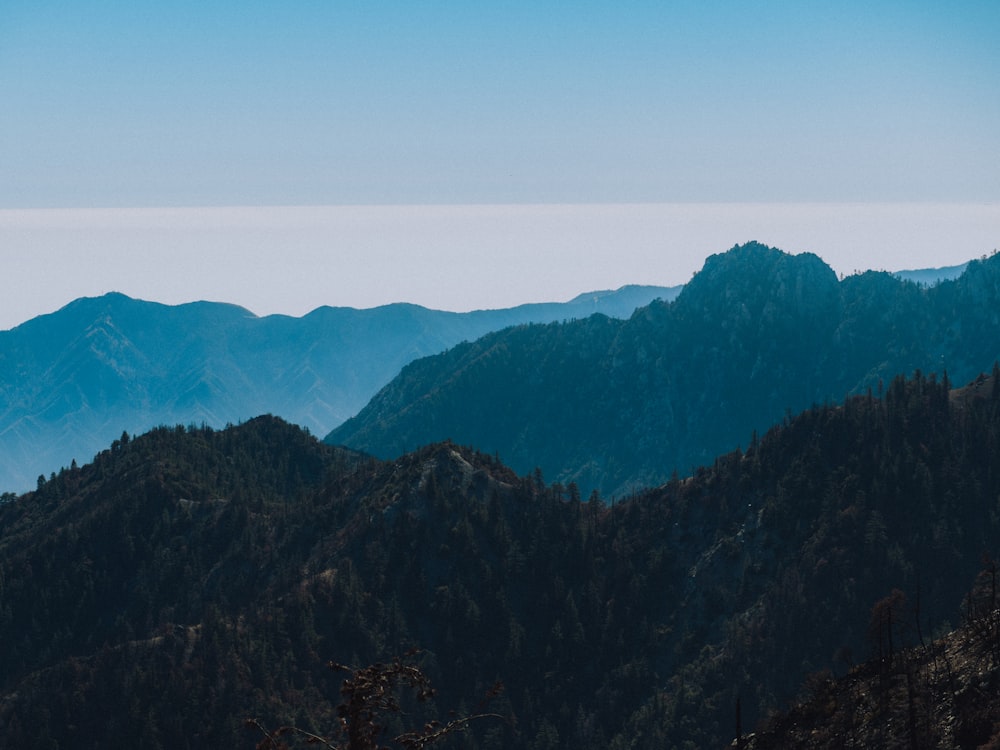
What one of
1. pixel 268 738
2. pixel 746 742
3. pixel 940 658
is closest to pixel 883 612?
pixel 940 658

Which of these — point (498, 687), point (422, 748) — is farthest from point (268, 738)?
point (498, 687)

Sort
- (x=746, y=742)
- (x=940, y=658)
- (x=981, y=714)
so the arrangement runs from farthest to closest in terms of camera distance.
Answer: (x=746, y=742), (x=940, y=658), (x=981, y=714)

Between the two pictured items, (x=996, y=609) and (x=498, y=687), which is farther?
(x=996, y=609)

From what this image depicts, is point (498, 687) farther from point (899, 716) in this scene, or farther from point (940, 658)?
point (940, 658)

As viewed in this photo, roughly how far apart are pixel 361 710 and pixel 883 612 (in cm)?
7113

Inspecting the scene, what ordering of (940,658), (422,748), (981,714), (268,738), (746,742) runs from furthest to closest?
(746,742)
(940,658)
(981,714)
(422,748)
(268,738)

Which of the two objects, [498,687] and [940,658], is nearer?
[498,687]

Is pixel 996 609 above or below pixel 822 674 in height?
above

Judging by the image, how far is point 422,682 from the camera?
107 ft

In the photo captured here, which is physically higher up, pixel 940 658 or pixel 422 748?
pixel 422 748

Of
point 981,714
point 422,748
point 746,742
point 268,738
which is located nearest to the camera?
point 268,738

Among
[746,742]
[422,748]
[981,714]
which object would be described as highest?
[422,748]

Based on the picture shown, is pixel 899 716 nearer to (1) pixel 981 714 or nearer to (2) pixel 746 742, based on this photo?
(1) pixel 981 714

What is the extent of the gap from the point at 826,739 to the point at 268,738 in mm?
70509
